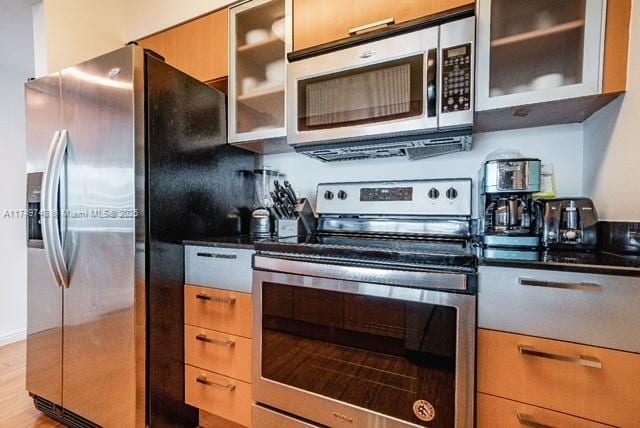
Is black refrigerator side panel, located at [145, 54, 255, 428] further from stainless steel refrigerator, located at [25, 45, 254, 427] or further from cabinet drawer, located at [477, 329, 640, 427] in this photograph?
cabinet drawer, located at [477, 329, 640, 427]

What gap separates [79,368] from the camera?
1.41m

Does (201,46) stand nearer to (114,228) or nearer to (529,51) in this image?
(114,228)

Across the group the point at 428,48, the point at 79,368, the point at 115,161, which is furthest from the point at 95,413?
the point at 428,48

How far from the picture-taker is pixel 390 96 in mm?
1239

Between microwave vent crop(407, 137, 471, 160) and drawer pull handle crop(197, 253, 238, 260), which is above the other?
microwave vent crop(407, 137, 471, 160)

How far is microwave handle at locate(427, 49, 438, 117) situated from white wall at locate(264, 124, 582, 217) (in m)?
0.41

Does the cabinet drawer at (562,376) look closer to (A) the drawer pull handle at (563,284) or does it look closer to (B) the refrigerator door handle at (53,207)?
(A) the drawer pull handle at (563,284)

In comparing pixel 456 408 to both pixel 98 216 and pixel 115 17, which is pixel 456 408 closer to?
pixel 98 216

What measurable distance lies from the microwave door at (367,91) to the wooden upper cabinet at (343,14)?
0.38 feet

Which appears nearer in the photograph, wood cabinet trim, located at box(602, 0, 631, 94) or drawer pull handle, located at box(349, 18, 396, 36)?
wood cabinet trim, located at box(602, 0, 631, 94)

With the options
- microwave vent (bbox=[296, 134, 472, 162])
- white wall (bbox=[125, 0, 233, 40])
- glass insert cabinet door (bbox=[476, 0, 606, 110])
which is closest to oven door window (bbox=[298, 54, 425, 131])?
microwave vent (bbox=[296, 134, 472, 162])

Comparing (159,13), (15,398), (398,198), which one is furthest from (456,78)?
(15,398)

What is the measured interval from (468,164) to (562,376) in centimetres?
95

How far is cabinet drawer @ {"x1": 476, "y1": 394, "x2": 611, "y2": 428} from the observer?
79cm
